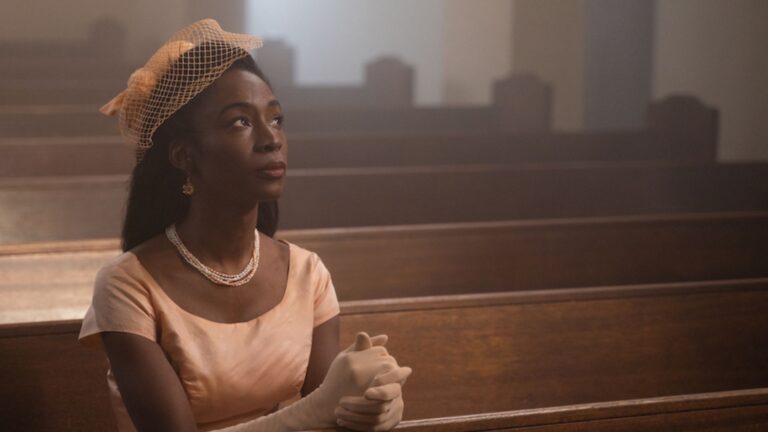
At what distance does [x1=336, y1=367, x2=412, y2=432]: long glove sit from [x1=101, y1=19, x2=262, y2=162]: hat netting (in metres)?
0.61

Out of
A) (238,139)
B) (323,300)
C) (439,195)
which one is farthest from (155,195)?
(439,195)

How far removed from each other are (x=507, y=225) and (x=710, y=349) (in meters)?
0.87

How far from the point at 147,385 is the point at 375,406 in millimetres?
412

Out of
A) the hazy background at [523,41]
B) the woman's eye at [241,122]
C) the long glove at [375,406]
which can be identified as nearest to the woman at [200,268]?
the woman's eye at [241,122]

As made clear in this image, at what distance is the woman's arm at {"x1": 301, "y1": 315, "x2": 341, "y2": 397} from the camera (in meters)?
2.08

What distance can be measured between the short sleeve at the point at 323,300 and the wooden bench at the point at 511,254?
1.13 meters

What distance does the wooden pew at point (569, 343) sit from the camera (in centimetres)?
274

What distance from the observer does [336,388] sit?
171cm

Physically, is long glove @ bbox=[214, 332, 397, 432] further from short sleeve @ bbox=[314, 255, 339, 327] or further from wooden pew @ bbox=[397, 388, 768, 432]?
short sleeve @ bbox=[314, 255, 339, 327]

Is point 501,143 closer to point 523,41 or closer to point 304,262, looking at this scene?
point 523,41

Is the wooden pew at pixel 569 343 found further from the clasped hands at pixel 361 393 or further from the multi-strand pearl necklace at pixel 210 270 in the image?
the clasped hands at pixel 361 393

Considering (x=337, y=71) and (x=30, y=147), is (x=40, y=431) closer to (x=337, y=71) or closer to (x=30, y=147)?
(x=30, y=147)

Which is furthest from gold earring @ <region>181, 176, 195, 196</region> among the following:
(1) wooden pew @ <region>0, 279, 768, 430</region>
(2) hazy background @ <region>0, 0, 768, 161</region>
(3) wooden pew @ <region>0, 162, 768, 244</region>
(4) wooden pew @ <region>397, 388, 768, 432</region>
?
(2) hazy background @ <region>0, 0, 768, 161</region>

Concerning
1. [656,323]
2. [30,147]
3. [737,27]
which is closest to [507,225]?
[656,323]
